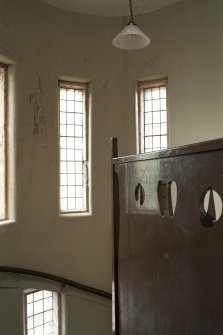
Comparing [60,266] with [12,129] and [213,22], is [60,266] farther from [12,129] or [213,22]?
[213,22]

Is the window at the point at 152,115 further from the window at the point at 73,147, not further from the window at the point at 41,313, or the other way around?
the window at the point at 41,313

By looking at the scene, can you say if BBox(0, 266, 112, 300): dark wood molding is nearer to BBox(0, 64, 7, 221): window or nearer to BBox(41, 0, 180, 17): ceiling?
BBox(0, 64, 7, 221): window

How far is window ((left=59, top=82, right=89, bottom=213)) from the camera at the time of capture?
4.77 metres

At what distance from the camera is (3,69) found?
418 centimetres

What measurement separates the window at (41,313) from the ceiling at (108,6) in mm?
3639

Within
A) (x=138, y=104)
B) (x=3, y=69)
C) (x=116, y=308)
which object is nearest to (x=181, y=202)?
(x=116, y=308)

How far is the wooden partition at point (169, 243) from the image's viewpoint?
1.28m

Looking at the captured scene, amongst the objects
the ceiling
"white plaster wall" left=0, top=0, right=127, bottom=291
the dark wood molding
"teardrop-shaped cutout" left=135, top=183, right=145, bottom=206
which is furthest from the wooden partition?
the ceiling

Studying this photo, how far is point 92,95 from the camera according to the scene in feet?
15.8

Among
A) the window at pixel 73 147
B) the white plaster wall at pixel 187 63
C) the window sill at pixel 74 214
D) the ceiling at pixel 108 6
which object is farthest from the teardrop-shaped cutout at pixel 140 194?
the ceiling at pixel 108 6

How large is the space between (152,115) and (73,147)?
1.19m

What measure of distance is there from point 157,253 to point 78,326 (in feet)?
11.2

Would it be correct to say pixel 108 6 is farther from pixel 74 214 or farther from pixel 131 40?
pixel 74 214

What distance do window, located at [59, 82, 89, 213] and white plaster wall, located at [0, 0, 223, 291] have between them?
0.15 meters
